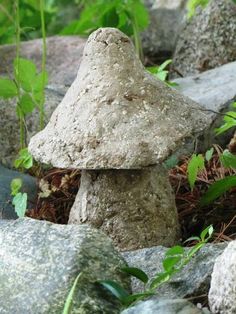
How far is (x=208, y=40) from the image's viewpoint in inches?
123

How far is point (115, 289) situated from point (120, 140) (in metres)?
0.39

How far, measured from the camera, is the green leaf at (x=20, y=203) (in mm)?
2081

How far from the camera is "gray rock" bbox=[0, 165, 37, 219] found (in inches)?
88.7

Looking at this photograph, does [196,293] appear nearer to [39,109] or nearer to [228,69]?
[39,109]

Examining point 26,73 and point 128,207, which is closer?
point 128,207

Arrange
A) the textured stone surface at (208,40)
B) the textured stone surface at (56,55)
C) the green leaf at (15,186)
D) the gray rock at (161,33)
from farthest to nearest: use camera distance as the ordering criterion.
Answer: the gray rock at (161,33)
the textured stone surface at (56,55)
the textured stone surface at (208,40)
the green leaf at (15,186)

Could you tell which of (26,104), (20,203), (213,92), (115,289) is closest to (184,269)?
(115,289)

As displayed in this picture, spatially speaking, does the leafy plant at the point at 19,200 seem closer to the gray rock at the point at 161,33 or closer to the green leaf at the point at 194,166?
the green leaf at the point at 194,166

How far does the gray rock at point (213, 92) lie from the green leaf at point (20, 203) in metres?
0.50

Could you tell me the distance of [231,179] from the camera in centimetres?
211

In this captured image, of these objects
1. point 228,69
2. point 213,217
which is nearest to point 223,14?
point 228,69

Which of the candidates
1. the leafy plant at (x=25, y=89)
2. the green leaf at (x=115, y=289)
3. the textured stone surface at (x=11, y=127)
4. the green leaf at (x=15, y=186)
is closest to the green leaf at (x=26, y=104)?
the leafy plant at (x=25, y=89)

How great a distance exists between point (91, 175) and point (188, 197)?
337 mm

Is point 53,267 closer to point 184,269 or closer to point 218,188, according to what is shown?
point 184,269
